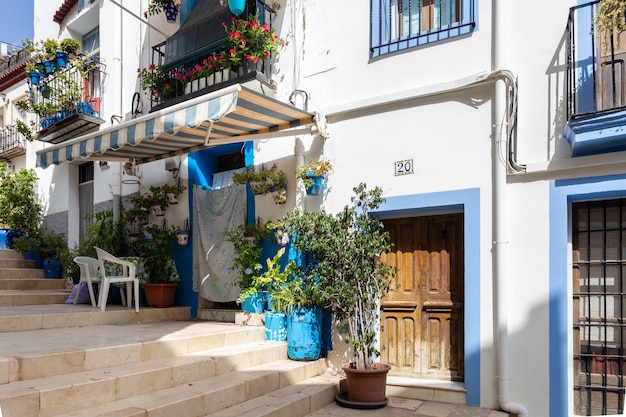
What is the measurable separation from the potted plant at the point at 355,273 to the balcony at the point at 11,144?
36.3 feet

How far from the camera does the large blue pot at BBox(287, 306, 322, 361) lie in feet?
22.7

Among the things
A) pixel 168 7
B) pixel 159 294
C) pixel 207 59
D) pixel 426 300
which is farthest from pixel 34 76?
pixel 426 300

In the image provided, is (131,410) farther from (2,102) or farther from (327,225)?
(2,102)

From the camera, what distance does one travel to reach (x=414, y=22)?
712 cm

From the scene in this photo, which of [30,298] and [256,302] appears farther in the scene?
[30,298]

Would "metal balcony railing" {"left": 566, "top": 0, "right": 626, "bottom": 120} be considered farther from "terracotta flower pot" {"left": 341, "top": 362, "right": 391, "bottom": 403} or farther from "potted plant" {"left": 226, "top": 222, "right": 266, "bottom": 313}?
"potted plant" {"left": 226, "top": 222, "right": 266, "bottom": 313}

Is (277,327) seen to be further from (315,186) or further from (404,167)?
(404,167)

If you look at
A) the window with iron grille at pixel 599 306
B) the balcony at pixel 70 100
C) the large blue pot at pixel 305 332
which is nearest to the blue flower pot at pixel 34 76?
the balcony at pixel 70 100

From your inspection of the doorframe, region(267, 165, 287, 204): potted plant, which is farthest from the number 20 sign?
region(267, 165, 287, 204): potted plant

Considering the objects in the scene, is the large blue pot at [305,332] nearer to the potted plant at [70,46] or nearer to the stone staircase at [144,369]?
the stone staircase at [144,369]

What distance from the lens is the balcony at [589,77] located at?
5.28 metres

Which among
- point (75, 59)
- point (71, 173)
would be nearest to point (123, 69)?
point (75, 59)

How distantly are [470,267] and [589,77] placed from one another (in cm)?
249

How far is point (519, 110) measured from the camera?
6039 millimetres
